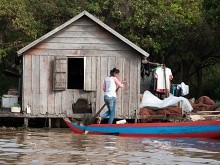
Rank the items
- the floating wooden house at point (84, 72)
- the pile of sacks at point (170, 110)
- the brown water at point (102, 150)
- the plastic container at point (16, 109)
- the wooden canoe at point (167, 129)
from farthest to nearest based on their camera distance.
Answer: the floating wooden house at point (84, 72) → the plastic container at point (16, 109) → the pile of sacks at point (170, 110) → the wooden canoe at point (167, 129) → the brown water at point (102, 150)

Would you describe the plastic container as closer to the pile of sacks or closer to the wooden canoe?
the wooden canoe

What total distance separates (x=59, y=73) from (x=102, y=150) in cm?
728

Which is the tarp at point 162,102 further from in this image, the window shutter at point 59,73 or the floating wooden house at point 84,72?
the window shutter at point 59,73

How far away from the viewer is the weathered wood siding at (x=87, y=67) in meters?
20.0

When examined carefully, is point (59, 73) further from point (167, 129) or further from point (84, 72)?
point (167, 129)

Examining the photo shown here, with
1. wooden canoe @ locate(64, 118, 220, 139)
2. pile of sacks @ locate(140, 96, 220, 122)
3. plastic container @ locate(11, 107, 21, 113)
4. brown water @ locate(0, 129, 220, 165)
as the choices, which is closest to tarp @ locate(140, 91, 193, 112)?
pile of sacks @ locate(140, 96, 220, 122)

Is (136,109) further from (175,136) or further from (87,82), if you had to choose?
(175,136)

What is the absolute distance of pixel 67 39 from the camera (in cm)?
2002

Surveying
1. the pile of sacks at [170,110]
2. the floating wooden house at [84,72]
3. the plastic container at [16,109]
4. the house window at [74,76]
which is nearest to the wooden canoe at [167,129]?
the pile of sacks at [170,110]

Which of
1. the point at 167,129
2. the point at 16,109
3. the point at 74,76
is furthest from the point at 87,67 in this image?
the point at 167,129

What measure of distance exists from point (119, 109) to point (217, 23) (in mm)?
10692

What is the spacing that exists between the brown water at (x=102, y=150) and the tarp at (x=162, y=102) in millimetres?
3783

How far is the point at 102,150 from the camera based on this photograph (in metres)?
12.9

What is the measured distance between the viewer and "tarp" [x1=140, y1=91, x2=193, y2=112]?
64.0 ft
